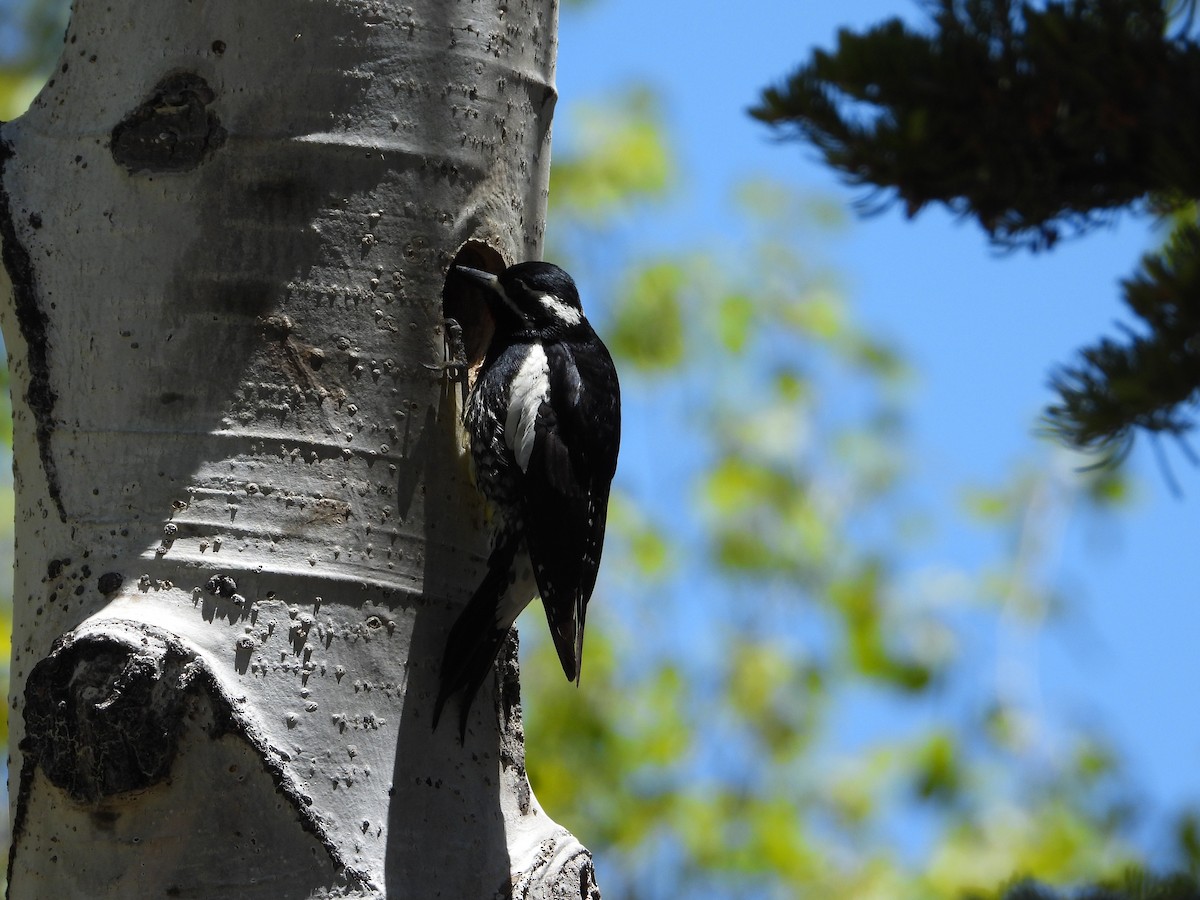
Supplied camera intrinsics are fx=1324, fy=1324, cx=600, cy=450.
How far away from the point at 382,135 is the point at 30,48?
5.98 meters

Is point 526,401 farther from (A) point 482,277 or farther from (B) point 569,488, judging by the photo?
(A) point 482,277

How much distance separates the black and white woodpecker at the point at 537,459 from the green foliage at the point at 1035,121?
0.84 metres

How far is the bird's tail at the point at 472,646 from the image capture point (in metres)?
2.12

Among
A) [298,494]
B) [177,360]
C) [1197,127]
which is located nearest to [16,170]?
[177,360]

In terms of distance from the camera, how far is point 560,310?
3256 millimetres

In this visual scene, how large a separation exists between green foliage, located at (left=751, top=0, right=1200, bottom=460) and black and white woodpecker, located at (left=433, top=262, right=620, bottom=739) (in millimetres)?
840

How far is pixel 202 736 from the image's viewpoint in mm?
1870

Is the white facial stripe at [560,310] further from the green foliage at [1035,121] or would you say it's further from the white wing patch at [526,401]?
the green foliage at [1035,121]

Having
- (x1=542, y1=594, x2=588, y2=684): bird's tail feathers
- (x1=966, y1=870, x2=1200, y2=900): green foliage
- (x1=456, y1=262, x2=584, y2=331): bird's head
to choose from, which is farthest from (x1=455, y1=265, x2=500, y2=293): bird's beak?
(x1=966, y1=870, x2=1200, y2=900): green foliage

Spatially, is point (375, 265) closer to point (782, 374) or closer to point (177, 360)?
point (177, 360)

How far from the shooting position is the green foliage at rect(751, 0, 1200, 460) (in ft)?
5.45

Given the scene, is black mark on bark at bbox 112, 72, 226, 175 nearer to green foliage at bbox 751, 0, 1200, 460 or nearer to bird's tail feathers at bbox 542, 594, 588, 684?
green foliage at bbox 751, 0, 1200, 460

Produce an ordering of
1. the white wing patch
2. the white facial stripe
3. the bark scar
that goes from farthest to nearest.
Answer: the white facial stripe, the white wing patch, the bark scar

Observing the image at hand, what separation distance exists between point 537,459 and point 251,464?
96 cm
